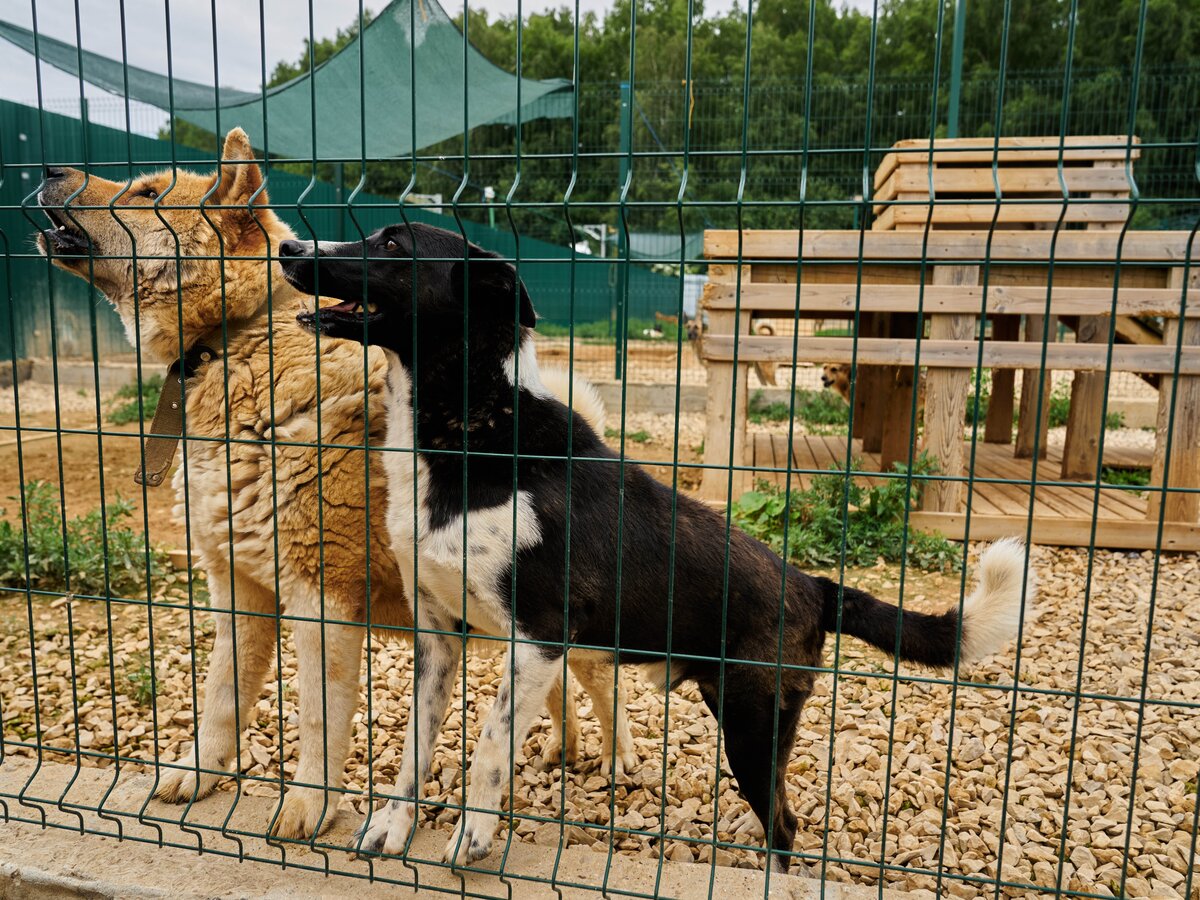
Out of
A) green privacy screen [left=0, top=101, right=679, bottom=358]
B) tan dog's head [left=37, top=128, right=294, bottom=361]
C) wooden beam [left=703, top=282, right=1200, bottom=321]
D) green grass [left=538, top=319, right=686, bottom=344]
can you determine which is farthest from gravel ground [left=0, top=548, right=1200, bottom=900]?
green grass [left=538, top=319, right=686, bottom=344]

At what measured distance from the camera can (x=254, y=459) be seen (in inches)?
111

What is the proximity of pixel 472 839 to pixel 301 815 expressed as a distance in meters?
0.61

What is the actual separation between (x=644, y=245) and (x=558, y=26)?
77.4 ft

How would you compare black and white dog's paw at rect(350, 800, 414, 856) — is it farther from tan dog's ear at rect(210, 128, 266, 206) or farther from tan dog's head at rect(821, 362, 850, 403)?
tan dog's head at rect(821, 362, 850, 403)

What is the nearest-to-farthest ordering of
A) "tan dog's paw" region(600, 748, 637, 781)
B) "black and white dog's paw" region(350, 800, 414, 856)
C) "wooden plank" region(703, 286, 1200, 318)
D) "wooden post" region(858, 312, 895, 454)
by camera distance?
"black and white dog's paw" region(350, 800, 414, 856) → "tan dog's paw" region(600, 748, 637, 781) → "wooden plank" region(703, 286, 1200, 318) → "wooden post" region(858, 312, 895, 454)

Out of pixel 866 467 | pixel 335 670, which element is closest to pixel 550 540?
pixel 335 670

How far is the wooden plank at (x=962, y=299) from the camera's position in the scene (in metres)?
5.66

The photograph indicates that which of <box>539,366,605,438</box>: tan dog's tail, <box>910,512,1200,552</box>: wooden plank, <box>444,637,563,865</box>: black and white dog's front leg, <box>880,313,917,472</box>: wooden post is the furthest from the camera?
<box>880,313,917,472</box>: wooden post

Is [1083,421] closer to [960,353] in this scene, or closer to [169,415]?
[960,353]

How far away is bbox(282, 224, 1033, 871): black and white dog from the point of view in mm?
2406

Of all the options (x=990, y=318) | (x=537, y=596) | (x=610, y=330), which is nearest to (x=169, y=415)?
(x=537, y=596)

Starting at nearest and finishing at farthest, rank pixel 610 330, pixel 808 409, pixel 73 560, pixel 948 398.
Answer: pixel 73 560 → pixel 948 398 → pixel 808 409 → pixel 610 330

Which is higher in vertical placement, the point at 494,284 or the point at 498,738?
the point at 494,284

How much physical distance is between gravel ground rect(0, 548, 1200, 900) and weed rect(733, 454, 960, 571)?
1101 millimetres
